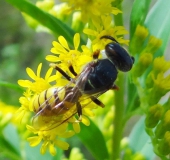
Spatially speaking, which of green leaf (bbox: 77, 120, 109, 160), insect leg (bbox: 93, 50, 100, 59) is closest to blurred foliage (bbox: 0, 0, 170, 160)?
green leaf (bbox: 77, 120, 109, 160)

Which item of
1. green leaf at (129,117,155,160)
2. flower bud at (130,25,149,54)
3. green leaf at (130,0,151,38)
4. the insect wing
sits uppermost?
green leaf at (130,0,151,38)

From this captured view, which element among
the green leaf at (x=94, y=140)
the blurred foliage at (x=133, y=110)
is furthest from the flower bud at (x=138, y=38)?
the green leaf at (x=94, y=140)

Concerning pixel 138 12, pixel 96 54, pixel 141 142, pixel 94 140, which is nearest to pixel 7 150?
pixel 94 140

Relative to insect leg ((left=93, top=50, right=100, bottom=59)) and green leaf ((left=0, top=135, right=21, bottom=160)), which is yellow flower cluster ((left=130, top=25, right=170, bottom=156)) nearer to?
insect leg ((left=93, top=50, right=100, bottom=59))

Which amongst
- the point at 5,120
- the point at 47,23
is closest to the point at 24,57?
the point at 5,120

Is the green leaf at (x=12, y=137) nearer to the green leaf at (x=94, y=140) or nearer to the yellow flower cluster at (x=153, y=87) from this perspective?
the green leaf at (x=94, y=140)

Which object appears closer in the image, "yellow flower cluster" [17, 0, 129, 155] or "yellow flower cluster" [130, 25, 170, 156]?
"yellow flower cluster" [17, 0, 129, 155]
